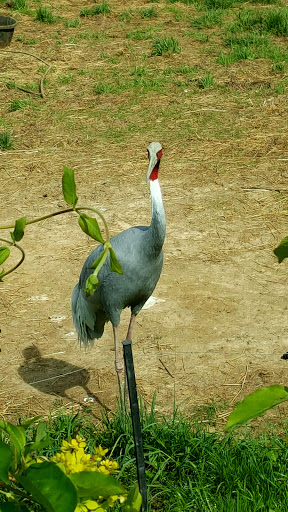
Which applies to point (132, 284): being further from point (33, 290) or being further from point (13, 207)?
point (13, 207)

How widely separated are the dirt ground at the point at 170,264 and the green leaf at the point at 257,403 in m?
2.80

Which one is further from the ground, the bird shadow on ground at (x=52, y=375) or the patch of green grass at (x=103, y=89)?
the patch of green grass at (x=103, y=89)

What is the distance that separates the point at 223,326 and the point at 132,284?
1144 millimetres

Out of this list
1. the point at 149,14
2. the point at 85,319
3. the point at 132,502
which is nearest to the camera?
the point at 132,502

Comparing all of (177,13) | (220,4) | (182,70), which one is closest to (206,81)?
(182,70)

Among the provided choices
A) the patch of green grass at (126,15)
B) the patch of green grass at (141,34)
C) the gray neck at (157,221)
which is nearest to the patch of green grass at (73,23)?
the patch of green grass at (126,15)

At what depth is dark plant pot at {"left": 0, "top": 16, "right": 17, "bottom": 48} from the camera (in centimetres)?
1002

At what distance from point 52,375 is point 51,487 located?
3336 mm

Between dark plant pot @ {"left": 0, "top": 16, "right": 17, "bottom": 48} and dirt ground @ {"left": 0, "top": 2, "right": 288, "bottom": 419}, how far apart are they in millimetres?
1678

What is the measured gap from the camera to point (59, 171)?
286 inches

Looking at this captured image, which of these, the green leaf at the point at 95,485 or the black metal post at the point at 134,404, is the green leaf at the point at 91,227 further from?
the black metal post at the point at 134,404

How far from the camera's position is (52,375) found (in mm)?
4672

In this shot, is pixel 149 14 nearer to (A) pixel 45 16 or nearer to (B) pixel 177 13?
(B) pixel 177 13

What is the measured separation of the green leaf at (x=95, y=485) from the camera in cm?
154
